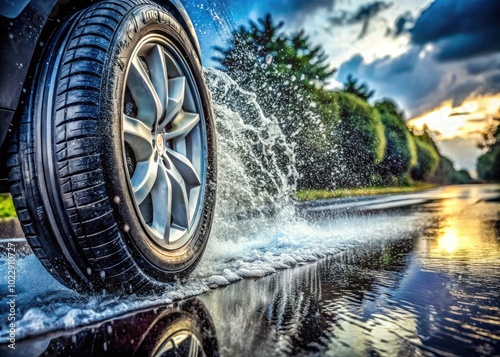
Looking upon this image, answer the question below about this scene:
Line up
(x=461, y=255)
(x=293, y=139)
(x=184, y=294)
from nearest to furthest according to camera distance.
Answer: (x=184, y=294) → (x=461, y=255) → (x=293, y=139)

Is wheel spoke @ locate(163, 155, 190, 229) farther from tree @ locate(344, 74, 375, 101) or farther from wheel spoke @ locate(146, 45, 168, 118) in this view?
tree @ locate(344, 74, 375, 101)

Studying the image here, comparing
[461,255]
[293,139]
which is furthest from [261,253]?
[293,139]

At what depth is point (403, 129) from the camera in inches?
1130

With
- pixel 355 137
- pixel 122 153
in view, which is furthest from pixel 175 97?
pixel 355 137

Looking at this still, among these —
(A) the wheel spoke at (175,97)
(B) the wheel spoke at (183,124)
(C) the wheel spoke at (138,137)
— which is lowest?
(C) the wheel spoke at (138,137)

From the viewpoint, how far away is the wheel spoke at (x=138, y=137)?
1.97m

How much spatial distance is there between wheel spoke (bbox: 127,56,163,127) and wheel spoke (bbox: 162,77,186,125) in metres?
0.15

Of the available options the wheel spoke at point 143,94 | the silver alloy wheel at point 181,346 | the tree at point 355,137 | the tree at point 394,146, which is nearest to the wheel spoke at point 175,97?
the wheel spoke at point 143,94

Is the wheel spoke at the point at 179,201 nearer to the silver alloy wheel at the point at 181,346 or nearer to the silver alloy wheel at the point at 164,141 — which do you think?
the silver alloy wheel at the point at 164,141

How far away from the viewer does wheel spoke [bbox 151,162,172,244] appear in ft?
6.86

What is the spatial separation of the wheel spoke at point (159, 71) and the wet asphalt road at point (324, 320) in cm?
110

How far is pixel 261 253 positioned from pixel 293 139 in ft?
31.3

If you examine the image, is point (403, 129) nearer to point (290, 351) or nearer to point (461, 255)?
point (461, 255)

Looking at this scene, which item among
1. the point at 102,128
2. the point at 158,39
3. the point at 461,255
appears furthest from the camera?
the point at 461,255
